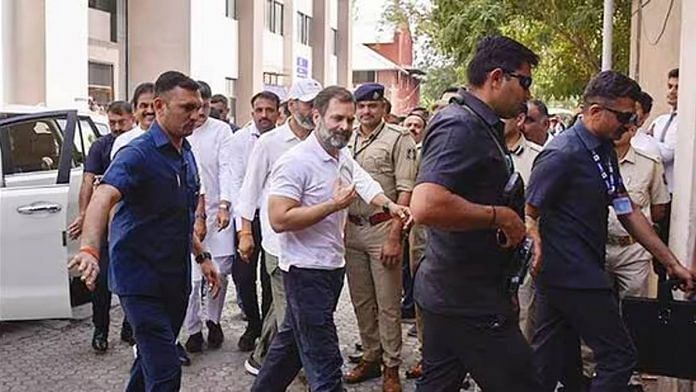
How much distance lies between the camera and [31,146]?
709 cm

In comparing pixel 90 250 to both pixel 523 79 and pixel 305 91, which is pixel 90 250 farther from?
pixel 305 91

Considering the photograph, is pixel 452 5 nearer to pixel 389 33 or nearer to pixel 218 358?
pixel 218 358

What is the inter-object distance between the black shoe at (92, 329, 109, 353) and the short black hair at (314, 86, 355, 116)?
2.92m

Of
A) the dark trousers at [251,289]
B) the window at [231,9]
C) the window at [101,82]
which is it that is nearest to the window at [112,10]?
the window at [101,82]

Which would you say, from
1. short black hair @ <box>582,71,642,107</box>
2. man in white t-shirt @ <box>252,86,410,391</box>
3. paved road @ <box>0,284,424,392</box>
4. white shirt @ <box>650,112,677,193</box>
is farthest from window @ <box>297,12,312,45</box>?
short black hair @ <box>582,71,642,107</box>

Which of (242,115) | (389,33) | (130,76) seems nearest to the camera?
(130,76)

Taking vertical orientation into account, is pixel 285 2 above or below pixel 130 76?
above

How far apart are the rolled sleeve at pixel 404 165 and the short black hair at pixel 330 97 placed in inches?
41.6

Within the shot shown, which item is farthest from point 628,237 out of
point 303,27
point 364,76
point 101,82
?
point 364,76

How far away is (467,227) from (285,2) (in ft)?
104

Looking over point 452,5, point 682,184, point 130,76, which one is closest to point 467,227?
point 682,184

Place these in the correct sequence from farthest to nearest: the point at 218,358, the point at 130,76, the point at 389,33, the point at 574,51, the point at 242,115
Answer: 1. the point at 389,33
2. the point at 242,115
3. the point at 130,76
4. the point at 574,51
5. the point at 218,358

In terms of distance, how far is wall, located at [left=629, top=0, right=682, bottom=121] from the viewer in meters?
8.06

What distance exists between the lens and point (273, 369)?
455cm
